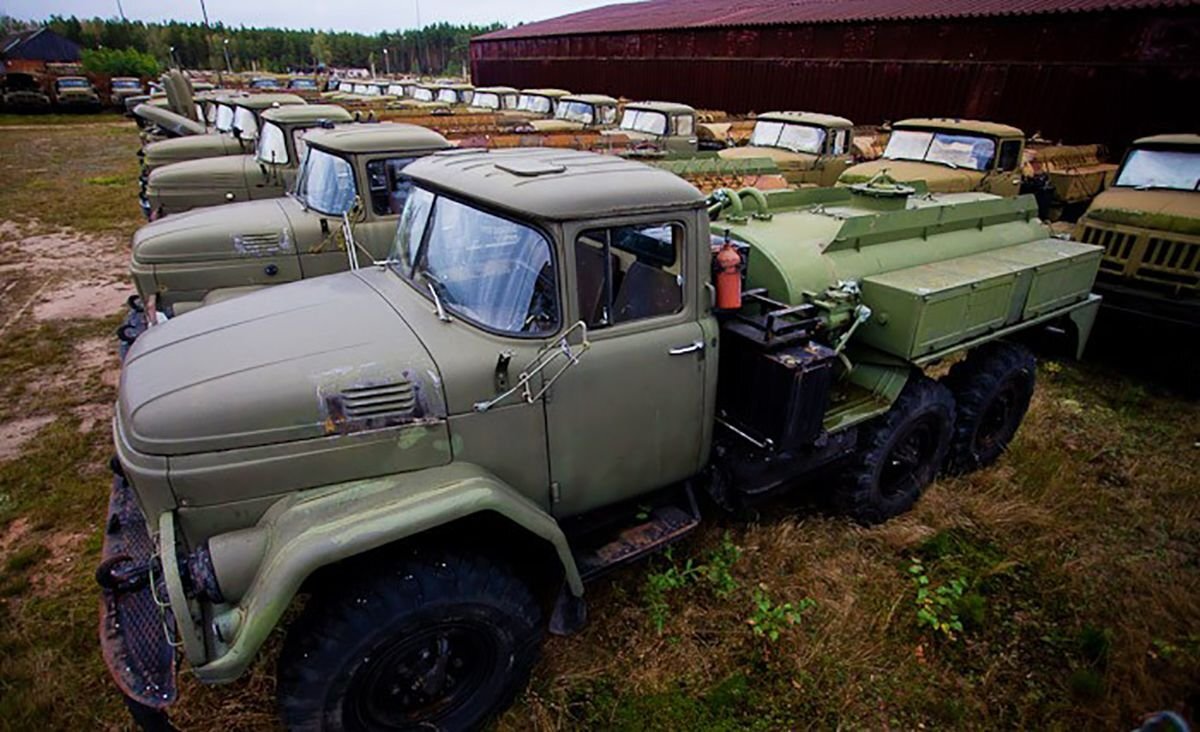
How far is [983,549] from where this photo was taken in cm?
426

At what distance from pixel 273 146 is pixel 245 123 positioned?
3401 mm

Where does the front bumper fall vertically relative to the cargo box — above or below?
below

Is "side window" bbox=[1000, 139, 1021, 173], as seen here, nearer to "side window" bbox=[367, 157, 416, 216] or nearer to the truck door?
"side window" bbox=[367, 157, 416, 216]

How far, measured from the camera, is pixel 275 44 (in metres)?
82.4

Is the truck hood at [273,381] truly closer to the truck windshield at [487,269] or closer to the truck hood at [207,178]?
the truck windshield at [487,269]

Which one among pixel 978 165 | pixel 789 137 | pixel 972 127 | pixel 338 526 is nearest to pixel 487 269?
pixel 338 526

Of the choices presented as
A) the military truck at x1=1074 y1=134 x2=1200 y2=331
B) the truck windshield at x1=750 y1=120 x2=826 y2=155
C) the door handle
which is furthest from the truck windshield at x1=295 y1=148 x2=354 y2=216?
the truck windshield at x1=750 y1=120 x2=826 y2=155

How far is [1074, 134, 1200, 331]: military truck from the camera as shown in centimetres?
638

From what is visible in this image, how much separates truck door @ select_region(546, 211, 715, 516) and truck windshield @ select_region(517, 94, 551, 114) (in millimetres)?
15573

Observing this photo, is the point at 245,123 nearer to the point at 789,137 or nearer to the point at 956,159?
the point at 789,137

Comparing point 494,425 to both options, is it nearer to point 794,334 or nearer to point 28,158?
point 794,334

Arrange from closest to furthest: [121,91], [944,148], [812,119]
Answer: [944,148]
[812,119]
[121,91]

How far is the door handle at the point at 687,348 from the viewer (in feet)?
10.8

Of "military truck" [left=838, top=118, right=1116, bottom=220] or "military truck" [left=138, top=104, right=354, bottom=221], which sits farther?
"military truck" [left=838, top=118, right=1116, bottom=220]
